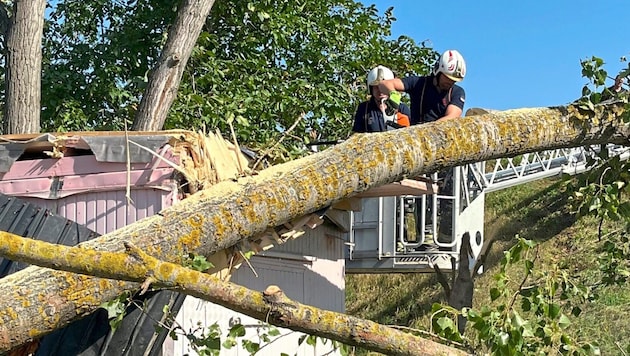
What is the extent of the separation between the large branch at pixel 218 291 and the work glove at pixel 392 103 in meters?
4.05

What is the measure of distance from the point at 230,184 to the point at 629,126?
247 centimetres

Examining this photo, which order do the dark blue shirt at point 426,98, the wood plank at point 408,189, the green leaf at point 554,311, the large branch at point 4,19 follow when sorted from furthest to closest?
the large branch at point 4,19 < the wood plank at point 408,189 < the dark blue shirt at point 426,98 < the green leaf at point 554,311

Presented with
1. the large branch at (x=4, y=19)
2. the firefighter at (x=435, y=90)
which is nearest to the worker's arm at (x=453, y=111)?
the firefighter at (x=435, y=90)

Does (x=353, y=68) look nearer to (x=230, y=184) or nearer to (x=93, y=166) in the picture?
(x=93, y=166)

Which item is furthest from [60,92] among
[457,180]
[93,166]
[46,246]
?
[46,246]

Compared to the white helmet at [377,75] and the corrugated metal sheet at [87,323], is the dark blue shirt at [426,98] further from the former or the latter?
the corrugated metal sheet at [87,323]

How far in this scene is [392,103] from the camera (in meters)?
7.31

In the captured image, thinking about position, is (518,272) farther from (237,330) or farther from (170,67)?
(237,330)

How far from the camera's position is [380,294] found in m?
16.9

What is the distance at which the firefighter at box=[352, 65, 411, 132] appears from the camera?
712 cm

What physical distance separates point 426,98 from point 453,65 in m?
0.40

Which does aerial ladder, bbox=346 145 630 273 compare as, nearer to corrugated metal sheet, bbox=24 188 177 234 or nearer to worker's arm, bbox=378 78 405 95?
worker's arm, bbox=378 78 405 95

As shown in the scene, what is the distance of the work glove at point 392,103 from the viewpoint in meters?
7.18

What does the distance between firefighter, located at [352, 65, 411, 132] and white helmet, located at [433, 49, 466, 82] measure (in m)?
0.57
